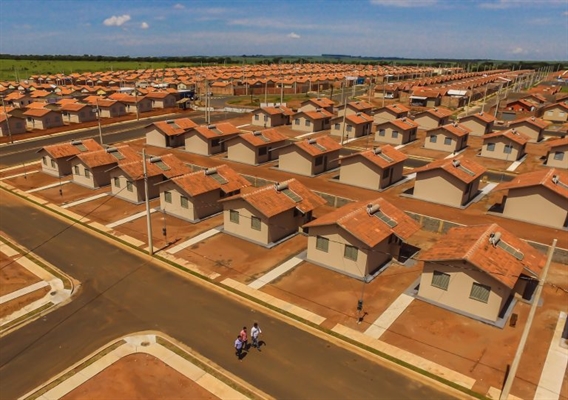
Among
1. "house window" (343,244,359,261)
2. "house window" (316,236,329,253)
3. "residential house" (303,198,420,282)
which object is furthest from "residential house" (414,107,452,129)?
"house window" (343,244,359,261)

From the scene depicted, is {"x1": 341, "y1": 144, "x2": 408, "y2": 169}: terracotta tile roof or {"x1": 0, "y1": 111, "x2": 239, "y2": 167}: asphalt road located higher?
{"x1": 341, "y1": 144, "x2": 408, "y2": 169}: terracotta tile roof

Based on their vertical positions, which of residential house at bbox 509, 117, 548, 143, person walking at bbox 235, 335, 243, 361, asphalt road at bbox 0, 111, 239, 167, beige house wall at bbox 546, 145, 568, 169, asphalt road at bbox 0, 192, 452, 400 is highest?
residential house at bbox 509, 117, 548, 143

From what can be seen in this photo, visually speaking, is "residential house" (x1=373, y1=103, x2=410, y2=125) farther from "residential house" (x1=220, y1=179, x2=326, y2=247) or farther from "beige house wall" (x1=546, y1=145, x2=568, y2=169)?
"residential house" (x1=220, y1=179, x2=326, y2=247)

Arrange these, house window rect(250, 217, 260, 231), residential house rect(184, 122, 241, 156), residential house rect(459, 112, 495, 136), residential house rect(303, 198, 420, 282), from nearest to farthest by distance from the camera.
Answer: residential house rect(303, 198, 420, 282) < house window rect(250, 217, 260, 231) < residential house rect(184, 122, 241, 156) < residential house rect(459, 112, 495, 136)

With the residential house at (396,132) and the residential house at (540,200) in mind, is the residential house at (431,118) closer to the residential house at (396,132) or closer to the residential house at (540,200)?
the residential house at (396,132)

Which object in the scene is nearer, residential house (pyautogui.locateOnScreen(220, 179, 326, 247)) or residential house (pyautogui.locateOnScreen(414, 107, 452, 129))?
residential house (pyautogui.locateOnScreen(220, 179, 326, 247))

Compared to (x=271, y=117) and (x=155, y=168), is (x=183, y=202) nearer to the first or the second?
(x=155, y=168)

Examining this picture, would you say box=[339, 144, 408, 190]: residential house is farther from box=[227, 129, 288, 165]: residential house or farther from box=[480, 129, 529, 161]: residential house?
box=[480, 129, 529, 161]: residential house

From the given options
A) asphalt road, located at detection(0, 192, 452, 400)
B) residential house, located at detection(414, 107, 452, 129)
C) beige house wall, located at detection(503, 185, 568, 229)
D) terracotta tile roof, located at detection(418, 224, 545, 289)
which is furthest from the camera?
residential house, located at detection(414, 107, 452, 129)
